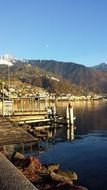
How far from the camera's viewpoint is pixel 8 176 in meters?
21.3

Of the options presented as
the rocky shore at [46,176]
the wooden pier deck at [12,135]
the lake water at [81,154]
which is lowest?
the lake water at [81,154]

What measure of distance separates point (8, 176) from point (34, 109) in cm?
5660

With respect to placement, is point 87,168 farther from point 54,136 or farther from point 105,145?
point 54,136

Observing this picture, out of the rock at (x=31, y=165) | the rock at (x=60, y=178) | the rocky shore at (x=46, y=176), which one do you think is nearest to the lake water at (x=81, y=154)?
the rocky shore at (x=46, y=176)

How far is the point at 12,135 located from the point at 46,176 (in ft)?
62.9

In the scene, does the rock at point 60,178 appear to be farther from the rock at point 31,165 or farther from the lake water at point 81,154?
the rock at point 31,165

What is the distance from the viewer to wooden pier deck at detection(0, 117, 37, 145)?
4991 cm

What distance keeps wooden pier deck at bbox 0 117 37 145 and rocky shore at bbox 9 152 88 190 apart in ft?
31.9

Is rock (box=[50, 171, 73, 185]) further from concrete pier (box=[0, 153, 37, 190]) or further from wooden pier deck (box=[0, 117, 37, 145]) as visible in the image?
wooden pier deck (box=[0, 117, 37, 145])

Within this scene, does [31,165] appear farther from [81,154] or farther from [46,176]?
[81,154]

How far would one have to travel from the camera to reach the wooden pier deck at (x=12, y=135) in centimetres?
4991

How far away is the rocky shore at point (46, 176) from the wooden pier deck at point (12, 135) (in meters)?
9.73

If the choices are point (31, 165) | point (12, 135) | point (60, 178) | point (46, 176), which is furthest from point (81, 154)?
point (60, 178)

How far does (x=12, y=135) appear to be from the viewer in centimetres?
5162
